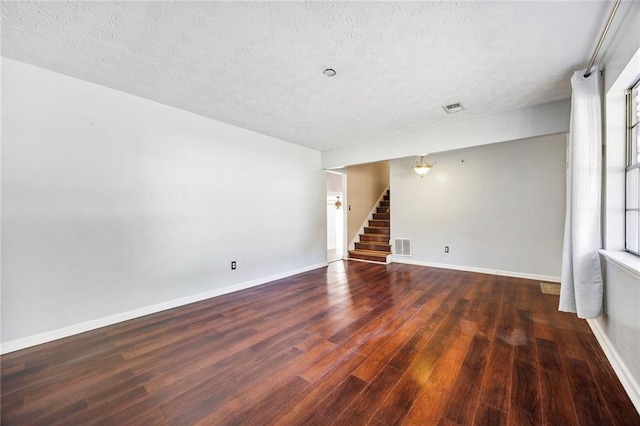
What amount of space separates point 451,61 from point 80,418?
382 cm

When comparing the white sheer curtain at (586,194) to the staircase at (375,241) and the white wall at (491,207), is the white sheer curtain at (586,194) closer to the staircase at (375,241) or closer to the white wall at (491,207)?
the white wall at (491,207)

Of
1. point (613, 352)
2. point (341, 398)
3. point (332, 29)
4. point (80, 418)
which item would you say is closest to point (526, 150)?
point (613, 352)

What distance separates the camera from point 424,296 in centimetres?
372

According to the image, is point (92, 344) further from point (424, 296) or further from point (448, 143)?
point (448, 143)

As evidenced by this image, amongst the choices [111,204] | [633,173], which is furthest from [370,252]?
[111,204]

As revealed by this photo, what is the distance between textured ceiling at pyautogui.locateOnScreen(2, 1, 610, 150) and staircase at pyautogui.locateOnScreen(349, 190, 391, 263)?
392cm

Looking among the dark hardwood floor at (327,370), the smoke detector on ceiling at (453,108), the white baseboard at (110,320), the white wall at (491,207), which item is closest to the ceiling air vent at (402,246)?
the white wall at (491,207)

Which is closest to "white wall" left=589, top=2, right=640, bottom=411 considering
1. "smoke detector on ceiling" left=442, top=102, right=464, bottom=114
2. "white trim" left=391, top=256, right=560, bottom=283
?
"smoke detector on ceiling" left=442, top=102, right=464, bottom=114

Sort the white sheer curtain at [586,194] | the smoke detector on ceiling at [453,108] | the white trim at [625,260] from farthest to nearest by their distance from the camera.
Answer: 1. the smoke detector on ceiling at [453,108]
2. the white sheer curtain at [586,194]
3. the white trim at [625,260]

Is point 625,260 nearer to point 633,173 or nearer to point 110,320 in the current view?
point 633,173

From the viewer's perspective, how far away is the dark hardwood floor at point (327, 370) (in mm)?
1573

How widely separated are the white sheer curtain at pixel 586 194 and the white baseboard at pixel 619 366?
0.26 meters

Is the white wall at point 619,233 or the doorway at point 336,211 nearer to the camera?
the white wall at point 619,233

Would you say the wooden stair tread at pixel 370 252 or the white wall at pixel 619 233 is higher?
the white wall at pixel 619 233
